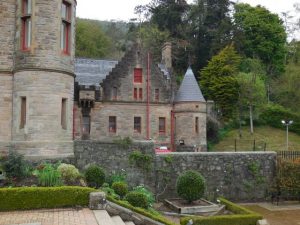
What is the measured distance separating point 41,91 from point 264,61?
142 ft

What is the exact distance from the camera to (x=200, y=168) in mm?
18391

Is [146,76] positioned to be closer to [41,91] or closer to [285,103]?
[41,91]

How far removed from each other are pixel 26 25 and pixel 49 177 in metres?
6.70

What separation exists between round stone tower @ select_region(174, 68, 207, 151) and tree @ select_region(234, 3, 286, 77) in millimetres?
23524

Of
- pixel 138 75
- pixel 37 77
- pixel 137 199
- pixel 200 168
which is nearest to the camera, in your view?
pixel 137 199

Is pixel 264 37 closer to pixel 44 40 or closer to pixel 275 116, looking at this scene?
pixel 275 116

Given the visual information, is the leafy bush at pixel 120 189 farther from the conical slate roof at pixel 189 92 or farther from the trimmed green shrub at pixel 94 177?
the conical slate roof at pixel 189 92

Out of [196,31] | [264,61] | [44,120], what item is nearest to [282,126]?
[264,61]

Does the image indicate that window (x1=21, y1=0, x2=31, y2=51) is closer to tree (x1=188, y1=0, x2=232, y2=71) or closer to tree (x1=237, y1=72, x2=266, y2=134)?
tree (x1=237, y1=72, x2=266, y2=134)

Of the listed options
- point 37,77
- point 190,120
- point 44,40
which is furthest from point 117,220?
point 190,120

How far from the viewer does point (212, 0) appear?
4856cm

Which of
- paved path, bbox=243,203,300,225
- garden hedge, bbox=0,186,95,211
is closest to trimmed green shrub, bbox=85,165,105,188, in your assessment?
garden hedge, bbox=0,186,95,211

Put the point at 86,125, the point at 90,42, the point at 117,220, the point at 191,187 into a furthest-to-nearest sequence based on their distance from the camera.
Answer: the point at 90,42 < the point at 86,125 < the point at 191,187 < the point at 117,220

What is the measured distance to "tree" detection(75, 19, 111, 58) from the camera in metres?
49.9
